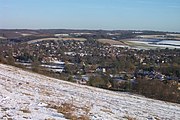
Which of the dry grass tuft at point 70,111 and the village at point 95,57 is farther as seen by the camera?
the village at point 95,57

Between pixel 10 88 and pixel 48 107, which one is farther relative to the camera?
pixel 10 88

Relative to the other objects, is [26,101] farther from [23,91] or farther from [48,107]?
[23,91]

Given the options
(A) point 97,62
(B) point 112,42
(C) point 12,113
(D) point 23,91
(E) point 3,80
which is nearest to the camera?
(C) point 12,113

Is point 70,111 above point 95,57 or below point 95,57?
above

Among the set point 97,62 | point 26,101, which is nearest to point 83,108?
point 26,101

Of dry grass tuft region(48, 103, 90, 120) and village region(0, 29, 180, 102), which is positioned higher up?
dry grass tuft region(48, 103, 90, 120)

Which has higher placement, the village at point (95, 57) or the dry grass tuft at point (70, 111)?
the dry grass tuft at point (70, 111)

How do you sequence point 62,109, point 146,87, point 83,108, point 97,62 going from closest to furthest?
point 62,109
point 83,108
point 146,87
point 97,62

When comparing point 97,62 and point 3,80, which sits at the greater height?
point 3,80

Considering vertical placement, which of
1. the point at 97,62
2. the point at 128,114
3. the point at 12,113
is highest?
the point at 12,113

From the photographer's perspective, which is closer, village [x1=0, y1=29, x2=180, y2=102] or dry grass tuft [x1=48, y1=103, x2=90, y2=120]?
dry grass tuft [x1=48, y1=103, x2=90, y2=120]

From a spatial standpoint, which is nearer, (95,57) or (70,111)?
(70,111)
